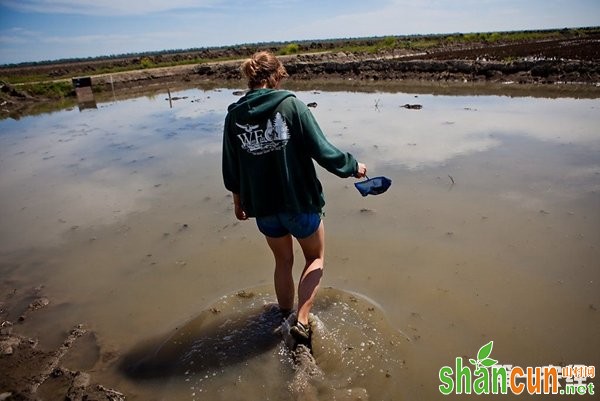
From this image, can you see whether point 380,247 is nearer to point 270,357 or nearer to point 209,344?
point 270,357

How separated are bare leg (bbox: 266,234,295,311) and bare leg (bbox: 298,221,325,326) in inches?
4.8

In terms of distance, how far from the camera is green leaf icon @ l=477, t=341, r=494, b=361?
260cm

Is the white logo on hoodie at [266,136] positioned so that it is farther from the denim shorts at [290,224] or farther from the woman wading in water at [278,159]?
the denim shorts at [290,224]

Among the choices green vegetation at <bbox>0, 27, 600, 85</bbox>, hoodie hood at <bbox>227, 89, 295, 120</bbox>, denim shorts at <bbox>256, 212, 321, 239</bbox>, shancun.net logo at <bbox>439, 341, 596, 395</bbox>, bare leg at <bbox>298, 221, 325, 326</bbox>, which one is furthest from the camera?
green vegetation at <bbox>0, 27, 600, 85</bbox>

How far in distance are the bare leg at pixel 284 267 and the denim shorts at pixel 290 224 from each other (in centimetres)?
8

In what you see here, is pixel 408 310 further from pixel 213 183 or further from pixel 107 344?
pixel 213 183

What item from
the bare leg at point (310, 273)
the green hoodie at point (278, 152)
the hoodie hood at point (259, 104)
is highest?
the hoodie hood at point (259, 104)

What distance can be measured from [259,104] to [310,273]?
1196mm

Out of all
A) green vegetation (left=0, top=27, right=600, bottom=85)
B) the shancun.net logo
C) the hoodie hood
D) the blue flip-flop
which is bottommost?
the shancun.net logo

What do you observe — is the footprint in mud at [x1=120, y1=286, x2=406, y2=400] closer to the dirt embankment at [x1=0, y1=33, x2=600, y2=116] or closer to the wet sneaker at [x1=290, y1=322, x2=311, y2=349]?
the wet sneaker at [x1=290, y1=322, x2=311, y2=349]

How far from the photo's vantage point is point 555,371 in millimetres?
2434

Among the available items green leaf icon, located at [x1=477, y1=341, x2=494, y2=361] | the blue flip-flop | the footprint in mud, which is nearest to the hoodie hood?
the blue flip-flop

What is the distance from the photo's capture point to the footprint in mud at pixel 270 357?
2346mm

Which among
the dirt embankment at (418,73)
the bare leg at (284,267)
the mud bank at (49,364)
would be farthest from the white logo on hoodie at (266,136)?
the dirt embankment at (418,73)
